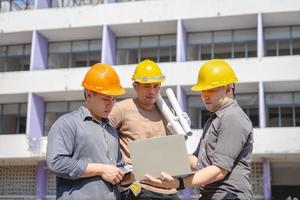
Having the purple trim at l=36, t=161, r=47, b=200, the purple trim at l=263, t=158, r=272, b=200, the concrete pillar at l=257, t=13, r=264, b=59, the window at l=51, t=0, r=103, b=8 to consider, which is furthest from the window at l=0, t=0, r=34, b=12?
the purple trim at l=263, t=158, r=272, b=200

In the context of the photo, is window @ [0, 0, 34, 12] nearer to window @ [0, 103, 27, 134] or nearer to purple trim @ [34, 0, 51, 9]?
purple trim @ [34, 0, 51, 9]

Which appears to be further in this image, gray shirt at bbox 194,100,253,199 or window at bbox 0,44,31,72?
window at bbox 0,44,31,72

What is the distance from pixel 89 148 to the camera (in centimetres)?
338

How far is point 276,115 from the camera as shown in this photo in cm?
2094

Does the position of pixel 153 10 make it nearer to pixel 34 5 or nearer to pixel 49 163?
pixel 34 5

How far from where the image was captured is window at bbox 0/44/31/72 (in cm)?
2433

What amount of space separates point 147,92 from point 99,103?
812 millimetres

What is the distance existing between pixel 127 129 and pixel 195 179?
1265 millimetres

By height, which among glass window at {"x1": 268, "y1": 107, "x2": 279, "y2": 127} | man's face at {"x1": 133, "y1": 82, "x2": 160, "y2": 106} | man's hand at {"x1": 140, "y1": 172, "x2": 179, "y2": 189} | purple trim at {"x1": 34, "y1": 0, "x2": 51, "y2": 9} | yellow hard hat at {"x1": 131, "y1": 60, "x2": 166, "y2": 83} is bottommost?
man's hand at {"x1": 140, "y1": 172, "x2": 179, "y2": 189}

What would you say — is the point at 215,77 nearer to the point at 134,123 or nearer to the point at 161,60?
the point at 134,123

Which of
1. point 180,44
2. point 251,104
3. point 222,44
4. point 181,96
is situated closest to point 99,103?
point 181,96

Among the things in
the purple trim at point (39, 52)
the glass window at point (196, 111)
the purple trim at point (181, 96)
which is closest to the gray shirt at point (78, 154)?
the purple trim at point (181, 96)

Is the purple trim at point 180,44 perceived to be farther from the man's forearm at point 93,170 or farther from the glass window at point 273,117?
the man's forearm at point 93,170

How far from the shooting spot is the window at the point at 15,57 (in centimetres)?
2433
